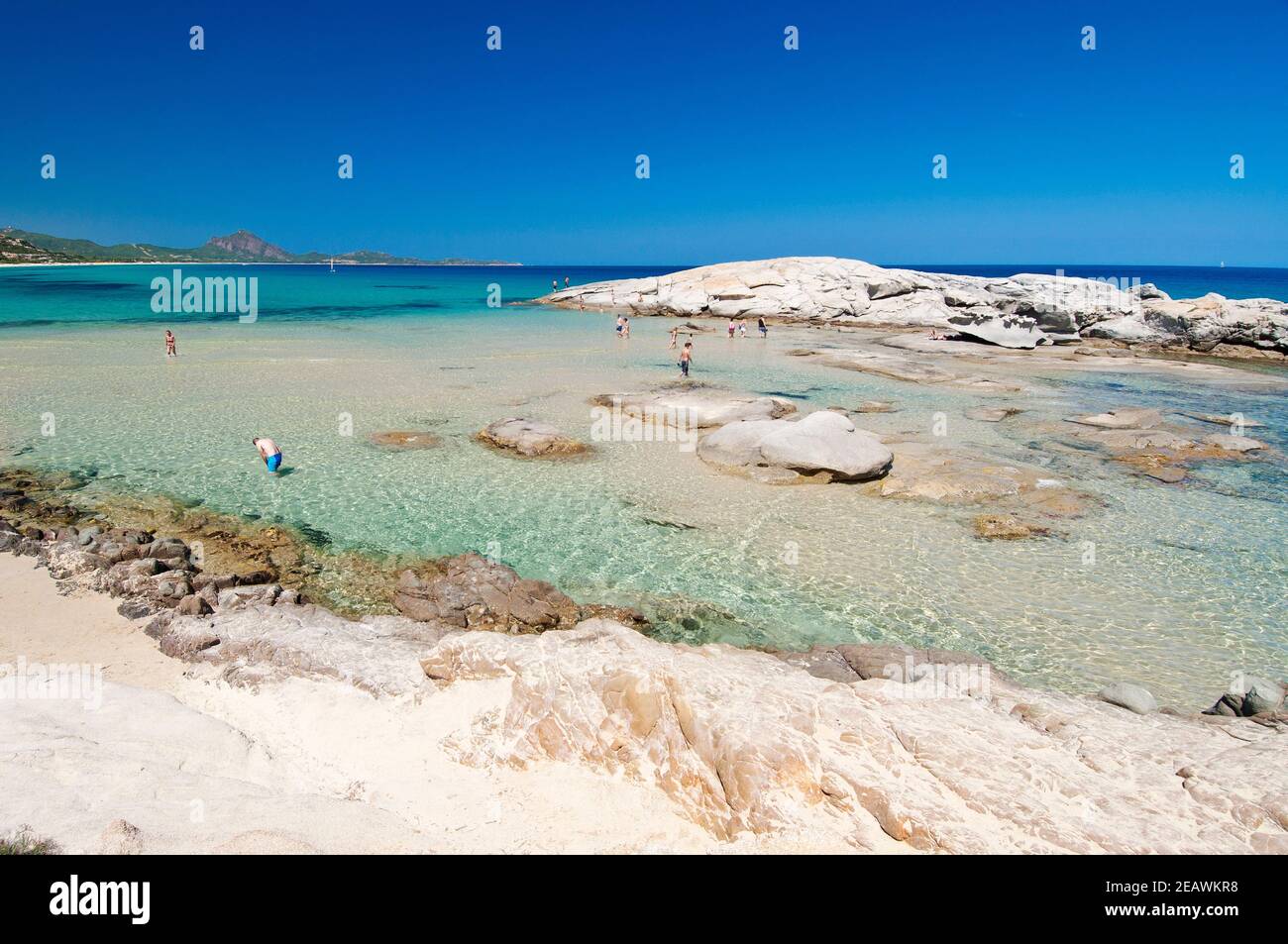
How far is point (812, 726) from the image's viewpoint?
6.65 metres

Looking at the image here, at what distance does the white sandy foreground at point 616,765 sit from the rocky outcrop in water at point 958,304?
4624cm

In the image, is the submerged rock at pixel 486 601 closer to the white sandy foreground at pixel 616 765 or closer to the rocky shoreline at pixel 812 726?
the rocky shoreline at pixel 812 726

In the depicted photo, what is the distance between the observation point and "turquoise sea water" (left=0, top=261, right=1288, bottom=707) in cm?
1085

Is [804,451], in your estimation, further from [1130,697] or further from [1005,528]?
[1130,697]

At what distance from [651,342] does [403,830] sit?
42.5 metres

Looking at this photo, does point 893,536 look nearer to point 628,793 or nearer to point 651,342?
point 628,793

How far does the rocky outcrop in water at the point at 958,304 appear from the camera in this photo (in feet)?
153

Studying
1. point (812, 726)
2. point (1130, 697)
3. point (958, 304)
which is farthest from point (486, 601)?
point (958, 304)

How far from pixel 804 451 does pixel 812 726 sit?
11617 mm
